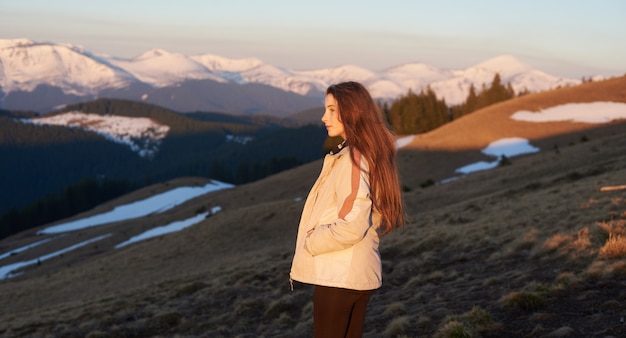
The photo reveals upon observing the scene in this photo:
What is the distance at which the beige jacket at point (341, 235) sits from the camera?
512 cm

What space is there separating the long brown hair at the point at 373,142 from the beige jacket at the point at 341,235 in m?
0.09

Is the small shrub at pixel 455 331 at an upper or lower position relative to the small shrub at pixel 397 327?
upper

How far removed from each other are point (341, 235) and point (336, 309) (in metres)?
0.69

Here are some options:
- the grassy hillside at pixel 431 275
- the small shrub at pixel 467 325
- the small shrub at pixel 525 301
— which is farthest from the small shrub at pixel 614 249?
the small shrub at pixel 467 325

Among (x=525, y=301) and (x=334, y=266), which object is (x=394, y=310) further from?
(x=334, y=266)

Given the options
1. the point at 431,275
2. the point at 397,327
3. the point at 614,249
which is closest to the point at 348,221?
the point at 397,327

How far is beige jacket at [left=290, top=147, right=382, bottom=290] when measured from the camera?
512cm

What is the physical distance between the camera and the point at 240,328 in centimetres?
1427

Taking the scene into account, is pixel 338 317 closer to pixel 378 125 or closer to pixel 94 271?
pixel 378 125

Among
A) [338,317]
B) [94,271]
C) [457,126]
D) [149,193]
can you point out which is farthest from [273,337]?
[149,193]

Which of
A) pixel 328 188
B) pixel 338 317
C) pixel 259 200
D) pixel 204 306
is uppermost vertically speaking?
pixel 328 188

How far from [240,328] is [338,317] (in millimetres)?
9341

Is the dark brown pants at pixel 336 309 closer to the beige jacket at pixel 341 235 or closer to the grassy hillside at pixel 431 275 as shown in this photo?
the beige jacket at pixel 341 235

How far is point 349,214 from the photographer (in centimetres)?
514
